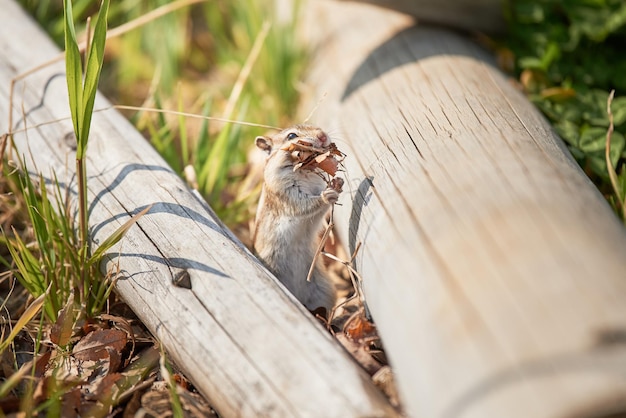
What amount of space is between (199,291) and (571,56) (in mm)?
2550

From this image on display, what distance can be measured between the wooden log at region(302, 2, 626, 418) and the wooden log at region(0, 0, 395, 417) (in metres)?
0.23

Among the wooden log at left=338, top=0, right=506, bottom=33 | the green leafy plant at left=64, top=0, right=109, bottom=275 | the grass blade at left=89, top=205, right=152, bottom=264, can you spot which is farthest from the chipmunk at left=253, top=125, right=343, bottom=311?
the wooden log at left=338, top=0, right=506, bottom=33

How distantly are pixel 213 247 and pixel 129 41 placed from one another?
10.2 feet

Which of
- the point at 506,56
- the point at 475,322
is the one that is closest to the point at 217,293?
the point at 475,322

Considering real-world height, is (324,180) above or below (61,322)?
above

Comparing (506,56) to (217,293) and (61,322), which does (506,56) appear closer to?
(217,293)

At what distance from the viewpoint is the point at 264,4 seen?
5176 millimetres

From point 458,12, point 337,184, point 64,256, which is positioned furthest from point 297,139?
point 458,12

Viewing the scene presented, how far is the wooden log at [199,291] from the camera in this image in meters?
2.10

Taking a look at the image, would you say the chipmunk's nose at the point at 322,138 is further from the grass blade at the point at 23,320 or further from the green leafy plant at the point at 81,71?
the grass blade at the point at 23,320

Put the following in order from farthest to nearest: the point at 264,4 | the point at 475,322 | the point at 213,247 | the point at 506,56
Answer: the point at 264,4, the point at 506,56, the point at 213,247, the point at 475,322

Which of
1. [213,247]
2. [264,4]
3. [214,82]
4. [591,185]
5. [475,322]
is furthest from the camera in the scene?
[214,82]

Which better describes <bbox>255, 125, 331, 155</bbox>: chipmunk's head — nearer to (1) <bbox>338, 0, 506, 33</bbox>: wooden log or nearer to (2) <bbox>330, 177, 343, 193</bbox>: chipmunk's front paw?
(2) <bbox>330, 177, 343, 193</bbox>: chipmunk's front paw

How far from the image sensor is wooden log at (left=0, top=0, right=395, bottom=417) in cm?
210
